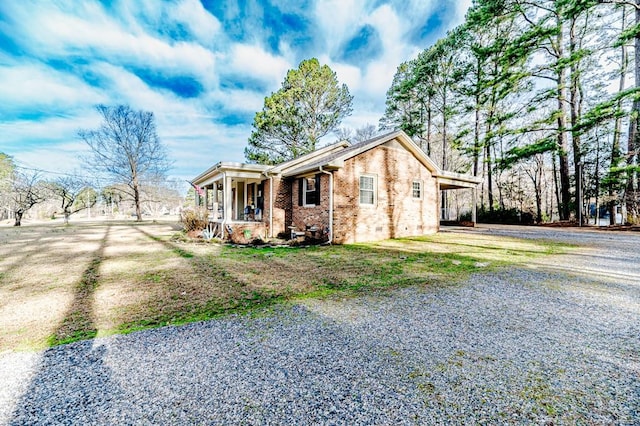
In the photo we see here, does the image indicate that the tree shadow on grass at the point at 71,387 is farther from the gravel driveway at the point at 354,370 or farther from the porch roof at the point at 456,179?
the porch roof at the point at 456,179

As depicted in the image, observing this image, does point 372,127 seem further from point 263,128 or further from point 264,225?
point 264,225

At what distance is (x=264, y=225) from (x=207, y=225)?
8.79 feet

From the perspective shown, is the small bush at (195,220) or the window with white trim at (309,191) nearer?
the window with white trim at (309,191)

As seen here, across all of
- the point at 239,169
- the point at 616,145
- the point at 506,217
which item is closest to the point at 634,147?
the point at 616,145

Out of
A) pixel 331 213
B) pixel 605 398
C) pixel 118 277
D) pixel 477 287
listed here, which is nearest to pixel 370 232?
pixel 331 213

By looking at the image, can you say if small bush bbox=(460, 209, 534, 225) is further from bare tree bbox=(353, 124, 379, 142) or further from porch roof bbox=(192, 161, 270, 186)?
porch roof bbox=(192, 161, 270, 186)

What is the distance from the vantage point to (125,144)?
79.7 feet

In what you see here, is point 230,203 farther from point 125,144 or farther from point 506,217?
point 125,144

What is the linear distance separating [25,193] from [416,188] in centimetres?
2911

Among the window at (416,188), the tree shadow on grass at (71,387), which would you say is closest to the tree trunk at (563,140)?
the window at (416,188)

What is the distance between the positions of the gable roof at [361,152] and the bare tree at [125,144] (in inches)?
775

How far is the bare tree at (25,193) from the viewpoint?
68.8ft

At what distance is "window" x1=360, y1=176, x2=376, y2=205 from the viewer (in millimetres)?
10766

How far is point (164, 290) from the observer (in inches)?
179
